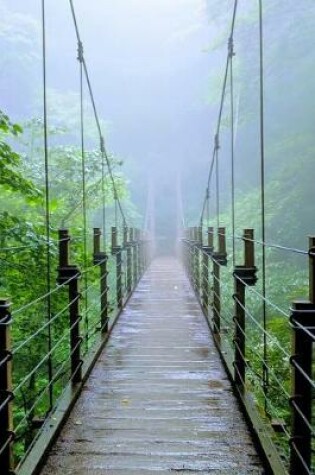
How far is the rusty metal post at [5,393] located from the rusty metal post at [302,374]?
70 cm

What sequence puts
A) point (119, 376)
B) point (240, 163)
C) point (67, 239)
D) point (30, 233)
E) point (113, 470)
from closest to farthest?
point (113, 470) < point (67, 239) < point (119, 376) < point (30, 233) < point (240, 163)

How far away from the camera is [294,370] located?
127 cm

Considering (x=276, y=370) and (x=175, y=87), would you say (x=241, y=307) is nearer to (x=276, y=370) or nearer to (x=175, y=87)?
(x=276, y=370)

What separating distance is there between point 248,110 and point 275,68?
1576 mm

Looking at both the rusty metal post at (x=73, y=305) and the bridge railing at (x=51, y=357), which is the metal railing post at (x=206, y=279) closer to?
the bridge railing at (x=51, y=357)

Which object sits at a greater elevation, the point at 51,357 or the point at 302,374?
the point at 302,374

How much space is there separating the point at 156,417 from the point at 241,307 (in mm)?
596

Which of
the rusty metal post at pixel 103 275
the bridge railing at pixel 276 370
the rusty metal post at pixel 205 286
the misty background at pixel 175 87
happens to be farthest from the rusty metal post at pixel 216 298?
the misty background at pixel 175 87

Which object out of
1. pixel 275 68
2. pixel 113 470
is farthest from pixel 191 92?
pixel 113 470

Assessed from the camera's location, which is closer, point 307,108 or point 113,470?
point 113,470

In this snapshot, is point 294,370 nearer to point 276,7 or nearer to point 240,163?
point 276,7

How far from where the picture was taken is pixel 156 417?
1.99 metres

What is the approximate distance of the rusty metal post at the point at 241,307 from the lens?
2.21 metres

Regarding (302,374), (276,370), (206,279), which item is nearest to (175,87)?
(206,279)
